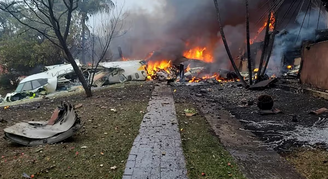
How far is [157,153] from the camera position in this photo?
10.4 feet

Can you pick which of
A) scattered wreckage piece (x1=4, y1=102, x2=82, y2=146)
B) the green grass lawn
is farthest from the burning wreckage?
scattered wreckage piece (x1=4, y1=102, x2=82, y2=146)

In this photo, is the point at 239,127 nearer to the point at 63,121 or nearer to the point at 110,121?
the point at 110,121

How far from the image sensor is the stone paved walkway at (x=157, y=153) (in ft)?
8.63

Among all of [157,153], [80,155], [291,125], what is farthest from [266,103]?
[80,155]

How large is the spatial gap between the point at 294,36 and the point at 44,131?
51.0ft

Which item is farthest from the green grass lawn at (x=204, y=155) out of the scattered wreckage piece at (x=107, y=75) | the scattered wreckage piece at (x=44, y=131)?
the scattered wreckage piece at (x=107, y=75)

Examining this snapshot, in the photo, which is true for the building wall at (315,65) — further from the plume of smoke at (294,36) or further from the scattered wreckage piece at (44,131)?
the scattered wreckage piece at (44,131)

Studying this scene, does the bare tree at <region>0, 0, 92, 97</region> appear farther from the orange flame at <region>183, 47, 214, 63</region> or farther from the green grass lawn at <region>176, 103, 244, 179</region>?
the orange flame at <region>183, 47, 214, 63</region>

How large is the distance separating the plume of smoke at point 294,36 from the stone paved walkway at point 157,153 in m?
11.7

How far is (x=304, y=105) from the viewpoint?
21.0 feet

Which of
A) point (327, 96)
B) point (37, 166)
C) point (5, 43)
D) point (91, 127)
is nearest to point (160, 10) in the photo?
point (5, 43)

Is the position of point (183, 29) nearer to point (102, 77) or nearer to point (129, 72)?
point (129, 72)

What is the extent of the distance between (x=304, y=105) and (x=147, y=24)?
717 inches

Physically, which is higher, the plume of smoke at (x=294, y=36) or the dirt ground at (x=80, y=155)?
the plume of smoke at (x=294, y=36)
